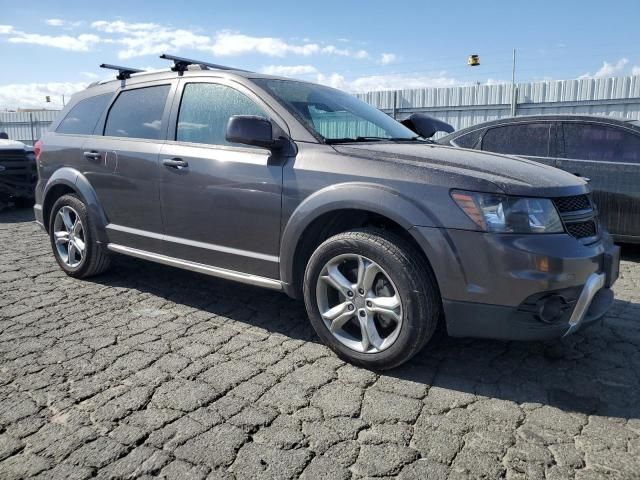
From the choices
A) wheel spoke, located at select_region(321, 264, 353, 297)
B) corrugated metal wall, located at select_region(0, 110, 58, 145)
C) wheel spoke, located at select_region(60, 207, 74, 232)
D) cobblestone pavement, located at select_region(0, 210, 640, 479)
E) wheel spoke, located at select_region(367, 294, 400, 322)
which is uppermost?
corrugated metal wall, located at select_region(0, 110, 58, 145)

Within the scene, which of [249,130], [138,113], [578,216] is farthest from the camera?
[138,113]

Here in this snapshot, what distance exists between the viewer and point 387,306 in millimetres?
2885

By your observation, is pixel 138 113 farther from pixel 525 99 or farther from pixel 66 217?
pixel 525 99

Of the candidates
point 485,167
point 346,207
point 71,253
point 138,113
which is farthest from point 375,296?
point 71,253

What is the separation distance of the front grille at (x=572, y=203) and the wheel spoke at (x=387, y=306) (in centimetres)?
100

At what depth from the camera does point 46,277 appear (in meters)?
4.93

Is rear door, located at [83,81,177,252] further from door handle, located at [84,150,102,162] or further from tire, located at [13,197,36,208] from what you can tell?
tire, located at [13,197,36,208]

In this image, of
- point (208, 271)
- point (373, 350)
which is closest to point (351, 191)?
point (373, 350)

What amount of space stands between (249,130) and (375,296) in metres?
1.23

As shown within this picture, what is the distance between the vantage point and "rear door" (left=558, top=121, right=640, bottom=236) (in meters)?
5.44

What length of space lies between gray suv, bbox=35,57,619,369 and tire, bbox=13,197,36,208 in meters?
6.31

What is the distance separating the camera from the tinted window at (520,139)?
235 inches

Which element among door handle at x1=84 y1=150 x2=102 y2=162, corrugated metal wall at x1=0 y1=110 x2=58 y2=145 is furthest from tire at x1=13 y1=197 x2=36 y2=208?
corrugated metal wall at x1=0 y1=110 x2=58 y2=145

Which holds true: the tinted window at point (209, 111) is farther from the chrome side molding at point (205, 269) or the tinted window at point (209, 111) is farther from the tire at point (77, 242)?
the tire at point (77, 242)
